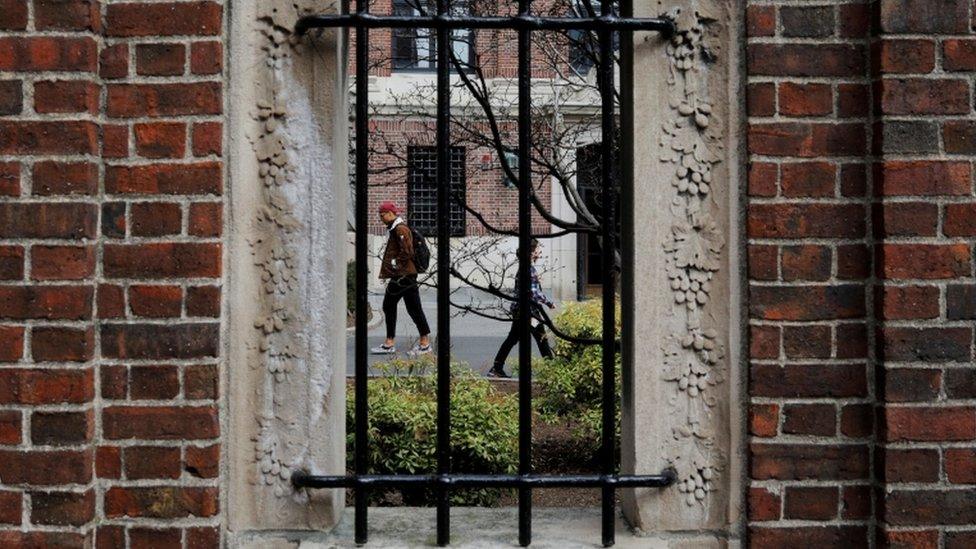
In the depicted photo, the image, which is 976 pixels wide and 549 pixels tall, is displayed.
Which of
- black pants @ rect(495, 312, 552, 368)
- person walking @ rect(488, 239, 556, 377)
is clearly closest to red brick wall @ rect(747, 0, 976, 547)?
person walking @ rect(488, 239, 556, 377)

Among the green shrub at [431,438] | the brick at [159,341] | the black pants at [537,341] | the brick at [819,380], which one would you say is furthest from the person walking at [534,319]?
the brick at [159,341]

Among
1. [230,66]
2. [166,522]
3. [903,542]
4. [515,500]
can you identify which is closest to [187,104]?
[230,66]

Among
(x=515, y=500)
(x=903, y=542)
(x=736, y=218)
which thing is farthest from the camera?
(x=515, y=500)

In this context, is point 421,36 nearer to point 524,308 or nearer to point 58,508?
point 524,308

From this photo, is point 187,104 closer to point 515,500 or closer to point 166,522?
point 166,522

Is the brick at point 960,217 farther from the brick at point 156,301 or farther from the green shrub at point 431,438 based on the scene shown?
the green shrub at point 431,438

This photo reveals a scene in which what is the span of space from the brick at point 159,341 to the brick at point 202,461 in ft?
0.72

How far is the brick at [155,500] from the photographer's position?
2053 millimetres

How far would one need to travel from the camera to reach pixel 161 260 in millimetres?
2057

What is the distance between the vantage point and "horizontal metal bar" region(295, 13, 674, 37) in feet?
6.99

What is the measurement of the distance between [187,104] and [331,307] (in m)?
0.60

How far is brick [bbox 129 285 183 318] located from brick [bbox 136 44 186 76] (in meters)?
0.51

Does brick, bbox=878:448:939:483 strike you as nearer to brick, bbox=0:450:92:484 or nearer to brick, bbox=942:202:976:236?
brick, bbox=942:202:976:236

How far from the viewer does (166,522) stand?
2059 mm
